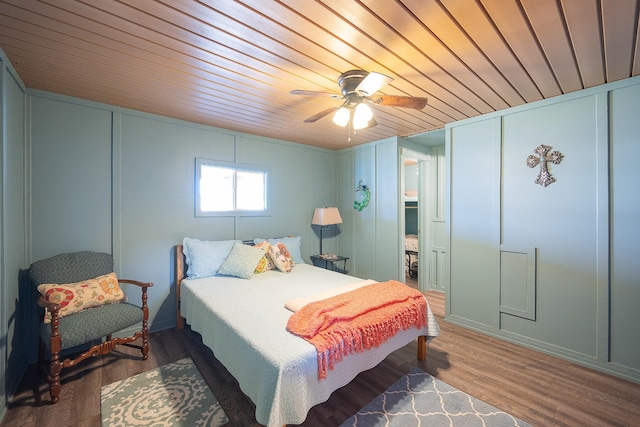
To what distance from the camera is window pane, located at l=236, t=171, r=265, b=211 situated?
12.9 ft

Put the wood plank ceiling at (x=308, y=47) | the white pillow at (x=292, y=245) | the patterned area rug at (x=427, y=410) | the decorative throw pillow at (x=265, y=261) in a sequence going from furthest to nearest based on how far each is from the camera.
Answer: the white pillow at (x=292, y=245), the decorative throw pillow at (x=265, y=261), the patterned area rug at (x=427, y=410), the wood plank ceiling at (x=308, y=47)

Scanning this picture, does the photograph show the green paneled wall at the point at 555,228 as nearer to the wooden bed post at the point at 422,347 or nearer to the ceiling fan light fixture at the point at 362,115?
the wooden bed post at the point at 422,347

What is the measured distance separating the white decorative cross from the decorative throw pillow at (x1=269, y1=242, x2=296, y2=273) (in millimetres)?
2894

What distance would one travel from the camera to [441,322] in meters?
3.48

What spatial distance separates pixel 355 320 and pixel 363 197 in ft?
9.20

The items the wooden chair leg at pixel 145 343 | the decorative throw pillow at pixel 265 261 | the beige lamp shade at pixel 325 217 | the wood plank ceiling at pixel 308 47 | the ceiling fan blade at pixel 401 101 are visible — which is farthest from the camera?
the beige lamp shade at pixel 325 217

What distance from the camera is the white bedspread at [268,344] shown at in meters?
1.50

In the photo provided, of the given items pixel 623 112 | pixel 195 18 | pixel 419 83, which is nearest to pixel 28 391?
pixel 195 18

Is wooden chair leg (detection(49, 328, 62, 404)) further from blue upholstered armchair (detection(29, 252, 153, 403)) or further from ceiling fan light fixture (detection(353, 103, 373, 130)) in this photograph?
ceiling fan light fixture (detection(353, 103, 373, 130))

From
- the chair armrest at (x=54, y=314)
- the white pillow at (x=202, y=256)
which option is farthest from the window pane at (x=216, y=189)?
the chair armrest at (x=54, y=314)

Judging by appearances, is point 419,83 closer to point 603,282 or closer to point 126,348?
point 603,282

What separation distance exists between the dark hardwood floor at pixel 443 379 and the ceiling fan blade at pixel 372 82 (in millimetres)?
2255

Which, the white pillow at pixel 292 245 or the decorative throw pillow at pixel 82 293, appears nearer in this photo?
the decorative throw pillow at pixel 82 293

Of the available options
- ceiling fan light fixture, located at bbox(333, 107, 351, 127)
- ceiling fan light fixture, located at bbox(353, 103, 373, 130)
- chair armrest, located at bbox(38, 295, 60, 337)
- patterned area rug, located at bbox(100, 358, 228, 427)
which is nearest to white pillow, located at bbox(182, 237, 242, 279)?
patterned area rug, located at bbox(100, 358, 228, 427)
